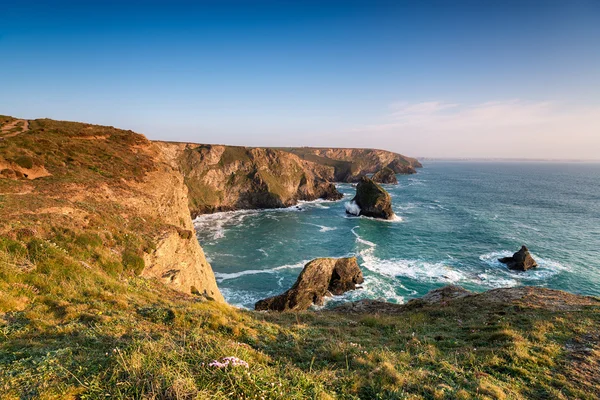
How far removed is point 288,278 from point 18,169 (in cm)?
3224

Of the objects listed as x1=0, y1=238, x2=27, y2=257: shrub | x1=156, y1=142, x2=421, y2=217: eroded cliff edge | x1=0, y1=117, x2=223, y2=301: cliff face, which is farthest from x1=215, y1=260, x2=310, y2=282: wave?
x1=156, y1=142, x2=421, y2=217: eroded cliff edge

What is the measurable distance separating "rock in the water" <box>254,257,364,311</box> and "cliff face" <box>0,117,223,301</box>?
8456 mm

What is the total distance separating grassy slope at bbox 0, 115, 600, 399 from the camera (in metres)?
4.78

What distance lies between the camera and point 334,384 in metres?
6.40

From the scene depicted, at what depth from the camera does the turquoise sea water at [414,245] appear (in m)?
37.4

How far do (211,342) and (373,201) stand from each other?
242 feet

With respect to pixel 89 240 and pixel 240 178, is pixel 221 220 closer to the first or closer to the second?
pixel 240 178

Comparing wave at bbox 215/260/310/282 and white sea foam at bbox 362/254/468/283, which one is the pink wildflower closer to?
wave at bbox 215/260/310/282

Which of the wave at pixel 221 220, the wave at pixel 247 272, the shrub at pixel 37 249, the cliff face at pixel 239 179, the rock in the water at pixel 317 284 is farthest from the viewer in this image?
the cliff face at pixel 239 179

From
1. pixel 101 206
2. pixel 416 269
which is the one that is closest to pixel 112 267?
pixel 101 206

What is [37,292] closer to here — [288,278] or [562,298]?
[562,298]

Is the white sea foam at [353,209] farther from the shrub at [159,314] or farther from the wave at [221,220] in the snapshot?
the shrub at [159,314]

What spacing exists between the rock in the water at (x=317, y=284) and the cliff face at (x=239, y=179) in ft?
186

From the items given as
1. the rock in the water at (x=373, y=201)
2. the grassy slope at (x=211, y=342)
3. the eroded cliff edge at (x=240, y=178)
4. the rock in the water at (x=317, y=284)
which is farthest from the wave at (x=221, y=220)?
the grassy slope at (x=211, y=342)
